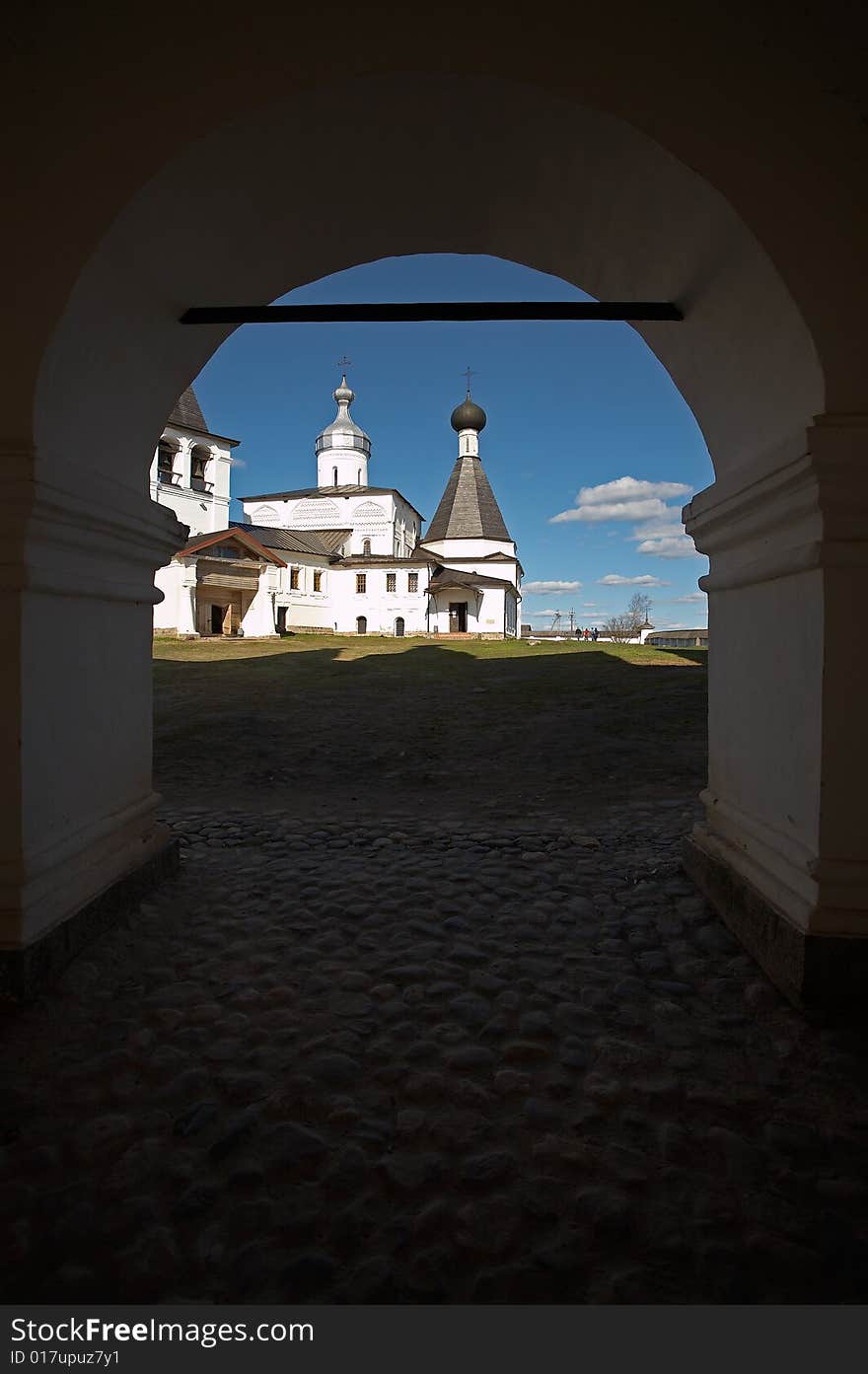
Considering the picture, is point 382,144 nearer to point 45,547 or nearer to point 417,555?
point 45,547

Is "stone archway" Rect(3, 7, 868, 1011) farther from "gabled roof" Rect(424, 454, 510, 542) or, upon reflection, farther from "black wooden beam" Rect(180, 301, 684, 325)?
"gabled roof" Rect(424, 454, 510, 542)

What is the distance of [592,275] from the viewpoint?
3576mm

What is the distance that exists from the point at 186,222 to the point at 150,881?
115 inches

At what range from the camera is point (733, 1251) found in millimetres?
1417

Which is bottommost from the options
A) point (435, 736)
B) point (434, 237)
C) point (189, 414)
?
point (435, 736)

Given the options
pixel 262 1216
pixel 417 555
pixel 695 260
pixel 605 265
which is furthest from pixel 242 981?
pixel 417 555

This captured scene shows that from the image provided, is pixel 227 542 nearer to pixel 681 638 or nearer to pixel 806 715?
pixel 681 638

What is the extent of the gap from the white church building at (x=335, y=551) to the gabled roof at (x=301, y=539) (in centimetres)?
14

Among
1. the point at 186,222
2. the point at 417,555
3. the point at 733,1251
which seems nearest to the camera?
the point at 733,1251

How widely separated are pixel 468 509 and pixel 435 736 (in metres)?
39.1

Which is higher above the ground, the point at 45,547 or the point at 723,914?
the point at 45,547

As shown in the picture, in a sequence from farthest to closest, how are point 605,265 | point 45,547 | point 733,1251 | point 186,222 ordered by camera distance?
point 605,265 < point 186,222 < point 45,547 < point 733,1251

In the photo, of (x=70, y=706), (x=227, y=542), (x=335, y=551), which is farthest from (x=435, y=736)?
(x=335, y=551)

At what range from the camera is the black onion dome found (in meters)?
48.5
